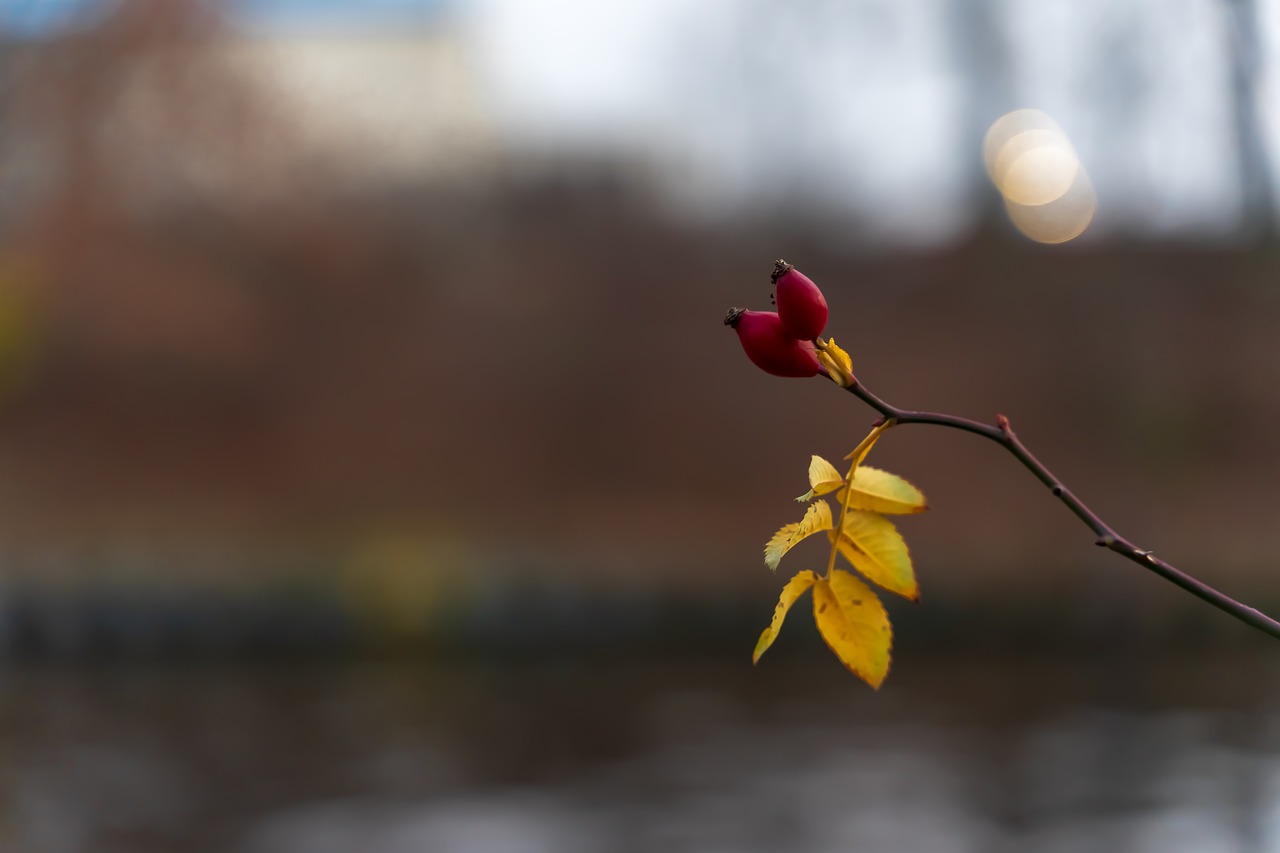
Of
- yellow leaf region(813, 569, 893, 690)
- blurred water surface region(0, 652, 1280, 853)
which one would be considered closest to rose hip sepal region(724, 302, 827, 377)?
yellow leaf region(813, 569, 893, 690)

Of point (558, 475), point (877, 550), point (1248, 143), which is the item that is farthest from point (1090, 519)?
point (558, 475)

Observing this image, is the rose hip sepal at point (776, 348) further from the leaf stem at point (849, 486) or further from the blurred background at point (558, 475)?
the blurred background at point (558, 475)

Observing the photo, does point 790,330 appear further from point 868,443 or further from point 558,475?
point 558,475

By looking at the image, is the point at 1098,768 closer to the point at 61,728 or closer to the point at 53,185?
the point at 61,728

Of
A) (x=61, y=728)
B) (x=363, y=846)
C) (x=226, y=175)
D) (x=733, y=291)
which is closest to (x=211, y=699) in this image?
(x=61, y=728)

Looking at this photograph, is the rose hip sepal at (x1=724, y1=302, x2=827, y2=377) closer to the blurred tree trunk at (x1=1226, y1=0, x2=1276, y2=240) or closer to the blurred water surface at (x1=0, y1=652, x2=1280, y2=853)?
the blurred tree trunk at (x1=1226, y1=0, x2=1276, y2=240)

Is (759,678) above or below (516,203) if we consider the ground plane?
below
